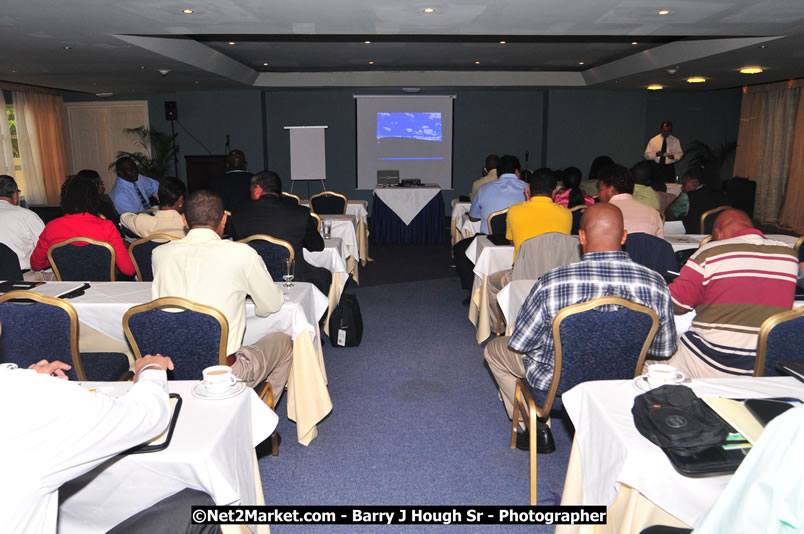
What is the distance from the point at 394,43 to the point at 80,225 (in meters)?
5.34

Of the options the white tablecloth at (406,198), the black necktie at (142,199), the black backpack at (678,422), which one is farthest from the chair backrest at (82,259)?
the white tablecloth at (406,198)

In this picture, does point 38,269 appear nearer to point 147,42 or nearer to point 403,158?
point 147,42

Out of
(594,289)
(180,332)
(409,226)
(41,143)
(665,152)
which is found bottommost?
(409,226)

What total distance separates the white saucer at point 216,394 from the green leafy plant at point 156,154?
11388 millimetres

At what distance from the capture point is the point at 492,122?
13.1 m

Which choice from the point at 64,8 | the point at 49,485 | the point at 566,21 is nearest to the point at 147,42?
the point at 64,8

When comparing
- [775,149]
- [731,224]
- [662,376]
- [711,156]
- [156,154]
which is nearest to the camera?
[662,376]

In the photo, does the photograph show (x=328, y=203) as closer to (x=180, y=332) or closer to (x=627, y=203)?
(x=627, y=203)

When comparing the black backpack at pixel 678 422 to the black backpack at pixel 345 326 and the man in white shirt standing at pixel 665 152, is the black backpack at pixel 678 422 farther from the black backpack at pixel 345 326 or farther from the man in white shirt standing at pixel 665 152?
the man in white shirt standing at pixel 665 152

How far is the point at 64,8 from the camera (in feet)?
15.7

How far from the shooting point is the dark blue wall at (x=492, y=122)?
1288cm

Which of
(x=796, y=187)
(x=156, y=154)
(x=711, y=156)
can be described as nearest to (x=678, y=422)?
(x=796, y=187)

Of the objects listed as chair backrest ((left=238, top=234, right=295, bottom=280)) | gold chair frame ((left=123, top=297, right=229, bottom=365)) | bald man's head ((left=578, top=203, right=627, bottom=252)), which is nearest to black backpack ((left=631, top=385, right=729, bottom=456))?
bald man's head ((left=578, top=203, right=627, bottom=252))

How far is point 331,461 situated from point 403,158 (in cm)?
1049
